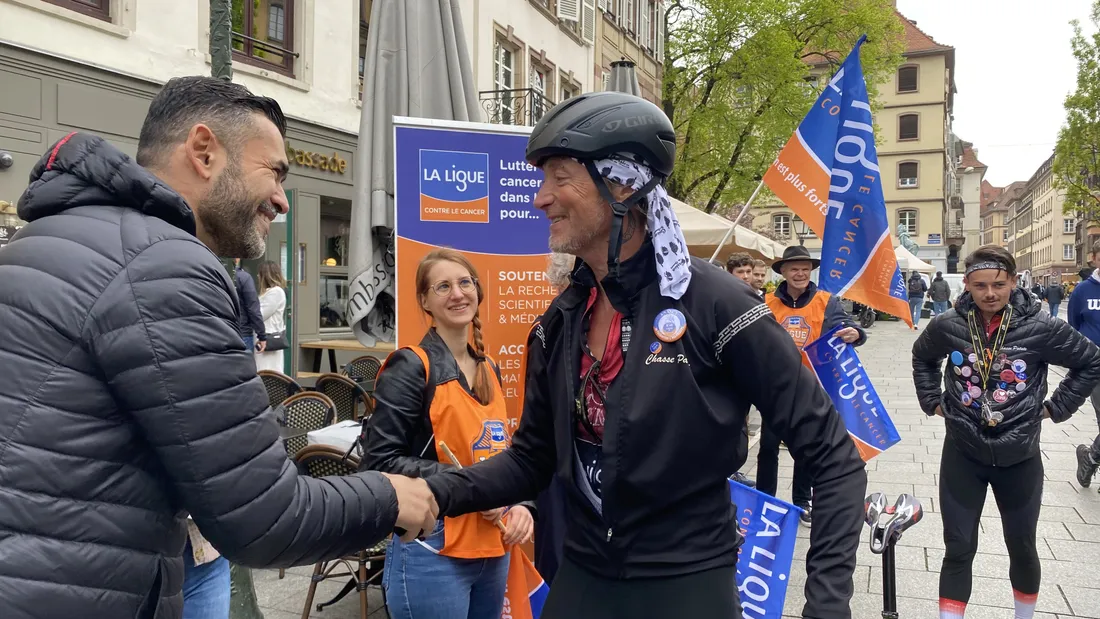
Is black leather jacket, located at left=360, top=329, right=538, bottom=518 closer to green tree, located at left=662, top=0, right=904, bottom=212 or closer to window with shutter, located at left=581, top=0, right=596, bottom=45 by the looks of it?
window with shutter, located at left=581, top=0, right=596, bottom=45

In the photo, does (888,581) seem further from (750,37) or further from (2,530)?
(750,37)

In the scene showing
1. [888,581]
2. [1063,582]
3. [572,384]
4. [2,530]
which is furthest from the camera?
[1063,582]

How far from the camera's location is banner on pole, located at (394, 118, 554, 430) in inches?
149

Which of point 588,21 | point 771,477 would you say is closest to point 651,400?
point 771,477

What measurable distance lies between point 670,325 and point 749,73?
22615 millimetres

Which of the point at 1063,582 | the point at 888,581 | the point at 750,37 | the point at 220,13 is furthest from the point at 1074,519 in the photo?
the point at 750,37

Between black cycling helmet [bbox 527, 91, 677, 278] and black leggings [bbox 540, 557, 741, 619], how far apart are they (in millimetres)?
747

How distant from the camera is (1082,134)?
31312 millimetres

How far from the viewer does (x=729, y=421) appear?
72.9 inches

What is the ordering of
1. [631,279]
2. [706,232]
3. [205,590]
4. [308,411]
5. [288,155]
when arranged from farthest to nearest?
[288,155], [706,232], [308,411], [205,590], [631,279]

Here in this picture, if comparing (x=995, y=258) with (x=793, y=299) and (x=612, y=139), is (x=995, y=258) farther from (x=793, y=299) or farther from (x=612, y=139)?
(x=612, y=139)

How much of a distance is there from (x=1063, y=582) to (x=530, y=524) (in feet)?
12.9

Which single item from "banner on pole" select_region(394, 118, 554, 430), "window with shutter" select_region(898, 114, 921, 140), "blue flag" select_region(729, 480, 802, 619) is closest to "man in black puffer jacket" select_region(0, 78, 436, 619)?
"blue flag" select_region(729, 480, 802, 619)

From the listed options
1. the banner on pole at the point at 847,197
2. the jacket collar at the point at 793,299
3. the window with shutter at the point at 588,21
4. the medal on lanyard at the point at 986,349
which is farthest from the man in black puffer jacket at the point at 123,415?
the window with shutter at the point at 588,21
